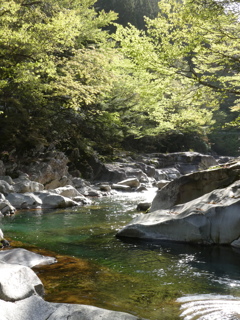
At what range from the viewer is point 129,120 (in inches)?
1100

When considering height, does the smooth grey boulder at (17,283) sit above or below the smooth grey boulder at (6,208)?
above

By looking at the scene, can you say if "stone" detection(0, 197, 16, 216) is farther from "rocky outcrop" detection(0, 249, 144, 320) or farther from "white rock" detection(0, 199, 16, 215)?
"rocky outcrop" detection(0, 249, 144, 320)

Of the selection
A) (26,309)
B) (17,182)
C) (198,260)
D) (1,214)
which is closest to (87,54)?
(17,182)

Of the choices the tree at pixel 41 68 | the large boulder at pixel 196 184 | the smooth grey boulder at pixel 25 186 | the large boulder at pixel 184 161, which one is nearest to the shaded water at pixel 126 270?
the large boulder at pixel 196 184

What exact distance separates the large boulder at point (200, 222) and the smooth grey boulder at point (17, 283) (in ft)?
11.8

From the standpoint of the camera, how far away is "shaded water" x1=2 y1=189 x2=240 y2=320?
429cm

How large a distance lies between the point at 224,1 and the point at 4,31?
6.96 m

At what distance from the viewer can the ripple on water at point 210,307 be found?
3736 mm

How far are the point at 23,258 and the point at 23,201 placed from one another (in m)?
A: 7.28

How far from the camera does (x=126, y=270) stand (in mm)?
5484

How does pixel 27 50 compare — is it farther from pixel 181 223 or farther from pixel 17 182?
pixel 181 223

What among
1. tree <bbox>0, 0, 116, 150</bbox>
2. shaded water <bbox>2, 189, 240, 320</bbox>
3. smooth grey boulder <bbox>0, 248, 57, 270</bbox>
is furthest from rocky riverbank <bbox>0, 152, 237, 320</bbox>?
tree <bbox>0, 0, 116, 150</bbox>

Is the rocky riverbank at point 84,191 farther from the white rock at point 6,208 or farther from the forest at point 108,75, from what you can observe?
the forest at point 108,75

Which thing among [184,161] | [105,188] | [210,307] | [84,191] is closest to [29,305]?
[210,307]
